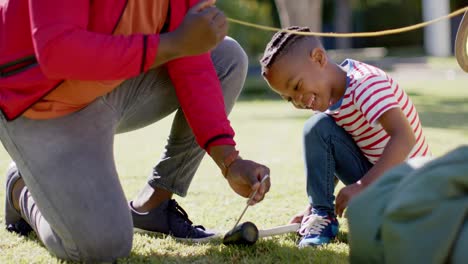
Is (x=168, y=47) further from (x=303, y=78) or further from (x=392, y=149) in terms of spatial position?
(x=392, y=149)

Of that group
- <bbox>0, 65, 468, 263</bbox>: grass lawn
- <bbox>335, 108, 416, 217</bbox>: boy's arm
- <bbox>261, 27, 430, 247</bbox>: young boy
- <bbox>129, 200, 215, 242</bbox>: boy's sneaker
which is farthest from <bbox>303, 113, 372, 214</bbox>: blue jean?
<bbox>129, 200, 215, 242</bbox>: boy's sneaker

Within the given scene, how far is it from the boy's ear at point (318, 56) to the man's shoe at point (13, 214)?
118cm

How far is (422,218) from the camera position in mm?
1497

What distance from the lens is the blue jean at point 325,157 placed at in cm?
291

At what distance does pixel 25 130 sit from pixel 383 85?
1228 mm

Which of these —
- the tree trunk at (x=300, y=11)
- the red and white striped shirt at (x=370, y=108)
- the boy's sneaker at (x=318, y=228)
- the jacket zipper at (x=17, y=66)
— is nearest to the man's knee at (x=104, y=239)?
the jacket zipper at (x=17, y=66)

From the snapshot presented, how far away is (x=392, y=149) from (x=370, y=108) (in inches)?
7.4

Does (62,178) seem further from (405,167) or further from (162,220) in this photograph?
(405,167)

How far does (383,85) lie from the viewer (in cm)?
276

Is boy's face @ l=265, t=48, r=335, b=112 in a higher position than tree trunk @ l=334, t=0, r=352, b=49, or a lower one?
higher

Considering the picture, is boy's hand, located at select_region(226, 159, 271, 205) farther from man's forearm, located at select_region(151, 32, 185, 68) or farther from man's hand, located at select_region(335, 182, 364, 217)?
man's forearm, located at select_region(151, 32, 185, 68)

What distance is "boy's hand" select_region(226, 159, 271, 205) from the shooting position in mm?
2611

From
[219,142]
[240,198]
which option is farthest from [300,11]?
[219,142]

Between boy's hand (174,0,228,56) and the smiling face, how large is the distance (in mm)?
558
